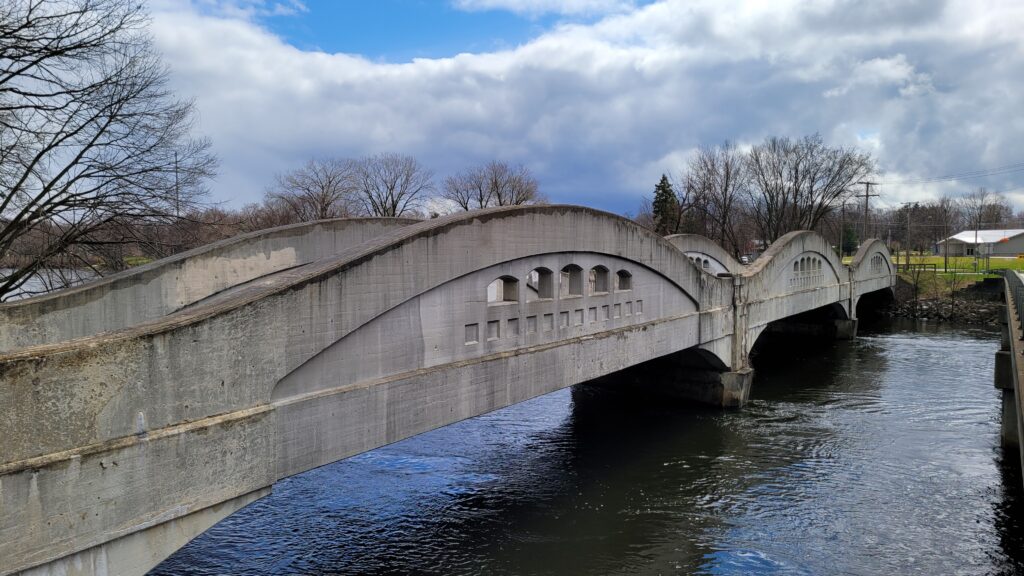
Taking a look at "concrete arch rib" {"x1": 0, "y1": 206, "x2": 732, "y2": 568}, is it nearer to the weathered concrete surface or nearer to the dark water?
the weathered concrete surface

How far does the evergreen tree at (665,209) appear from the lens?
56572 millimetres

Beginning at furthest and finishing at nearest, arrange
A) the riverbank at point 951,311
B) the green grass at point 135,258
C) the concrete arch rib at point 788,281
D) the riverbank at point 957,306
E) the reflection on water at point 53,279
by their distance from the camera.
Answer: the riverbank at point 957,306
the riverbank at point 951,311
the concrete arch rib at point 788,281
the green grass at point 135,258
the reflection on water at point 53,279

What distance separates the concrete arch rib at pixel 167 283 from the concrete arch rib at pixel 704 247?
14417mm

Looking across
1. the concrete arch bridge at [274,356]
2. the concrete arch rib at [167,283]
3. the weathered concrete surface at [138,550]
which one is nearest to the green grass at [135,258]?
the concrete arch rib at [167,283]

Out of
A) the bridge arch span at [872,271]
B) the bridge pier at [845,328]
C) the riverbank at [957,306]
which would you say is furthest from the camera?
the riverbank at [957,306]

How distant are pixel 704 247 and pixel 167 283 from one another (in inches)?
890

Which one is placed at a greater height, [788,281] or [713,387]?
[788,281]

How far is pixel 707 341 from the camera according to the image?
1891cm

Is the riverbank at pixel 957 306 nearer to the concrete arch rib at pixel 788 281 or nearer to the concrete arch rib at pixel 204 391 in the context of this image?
the concrete arch rib at pixel 788 281

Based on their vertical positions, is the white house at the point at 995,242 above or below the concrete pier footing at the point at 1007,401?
above

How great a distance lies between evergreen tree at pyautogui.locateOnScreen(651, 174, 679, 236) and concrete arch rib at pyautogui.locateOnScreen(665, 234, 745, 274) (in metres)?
21.9

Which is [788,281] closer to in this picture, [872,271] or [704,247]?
[704,247]

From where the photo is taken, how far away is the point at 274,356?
24.3ft

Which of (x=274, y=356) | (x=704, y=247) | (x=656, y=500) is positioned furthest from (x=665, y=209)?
(x=274, y=356)
